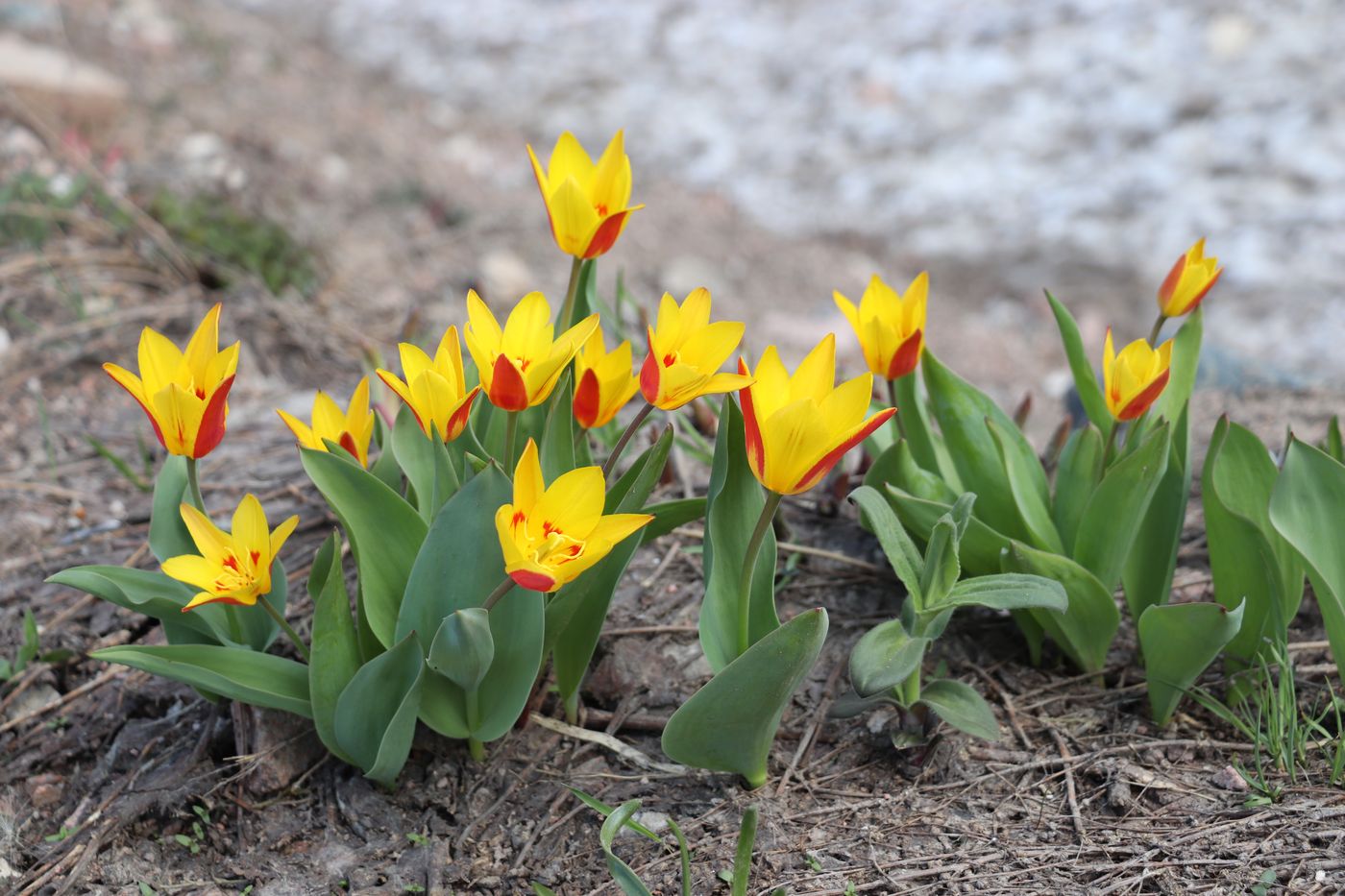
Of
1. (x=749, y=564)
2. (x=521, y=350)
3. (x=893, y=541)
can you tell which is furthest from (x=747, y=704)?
(x=521, y=350)

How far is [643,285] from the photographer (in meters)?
4.25

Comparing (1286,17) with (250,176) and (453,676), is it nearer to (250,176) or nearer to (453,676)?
(250,176)

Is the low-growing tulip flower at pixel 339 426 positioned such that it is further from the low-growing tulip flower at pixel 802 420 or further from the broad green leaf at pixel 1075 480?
the broad green leaf at pixel 1075 480

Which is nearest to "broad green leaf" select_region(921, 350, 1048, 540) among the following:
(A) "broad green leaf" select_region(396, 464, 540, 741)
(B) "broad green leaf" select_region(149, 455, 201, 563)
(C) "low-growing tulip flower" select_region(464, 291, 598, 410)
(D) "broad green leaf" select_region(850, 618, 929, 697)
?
(D) "broad green leaf" select_region(850, 618, 929, 697)

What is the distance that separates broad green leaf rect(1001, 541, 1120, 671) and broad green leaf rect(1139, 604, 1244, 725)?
7 centimetres

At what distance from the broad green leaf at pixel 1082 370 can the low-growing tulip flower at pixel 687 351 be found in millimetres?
655

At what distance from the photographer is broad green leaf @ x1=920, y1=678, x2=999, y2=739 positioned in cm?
164

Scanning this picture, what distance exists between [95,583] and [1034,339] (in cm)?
363

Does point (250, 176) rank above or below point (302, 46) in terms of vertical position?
below

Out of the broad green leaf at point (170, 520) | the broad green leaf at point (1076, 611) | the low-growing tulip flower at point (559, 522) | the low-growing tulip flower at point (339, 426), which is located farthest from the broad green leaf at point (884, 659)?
the broad green leaf at point (170, 520)

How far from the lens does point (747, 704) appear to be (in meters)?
1.50

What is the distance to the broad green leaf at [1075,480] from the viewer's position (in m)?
1.85

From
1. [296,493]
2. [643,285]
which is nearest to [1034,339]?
[643,285]

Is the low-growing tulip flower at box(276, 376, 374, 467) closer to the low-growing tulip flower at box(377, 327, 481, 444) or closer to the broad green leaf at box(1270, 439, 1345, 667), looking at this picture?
the low-growing tulip flower at box(377, 327, 481, 444)
